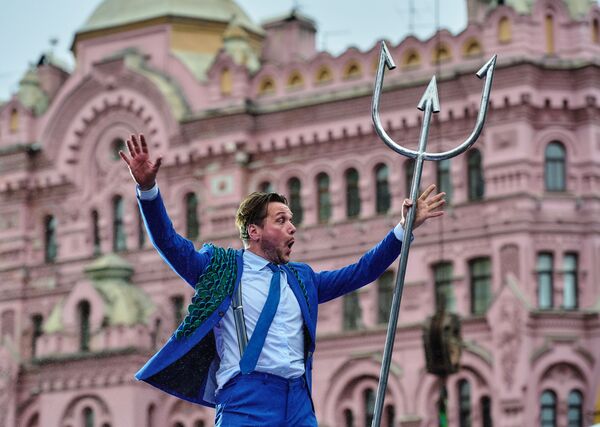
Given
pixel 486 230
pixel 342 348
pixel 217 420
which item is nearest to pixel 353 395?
pixel 342 348

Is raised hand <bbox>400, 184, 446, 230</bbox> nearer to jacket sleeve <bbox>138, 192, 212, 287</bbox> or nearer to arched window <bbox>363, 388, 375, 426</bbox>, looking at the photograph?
jacket sleeve <bbox>138, 192, 212, 287</bbox>

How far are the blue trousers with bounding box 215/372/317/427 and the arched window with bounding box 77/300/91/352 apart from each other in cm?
3421

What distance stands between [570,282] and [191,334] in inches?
1188

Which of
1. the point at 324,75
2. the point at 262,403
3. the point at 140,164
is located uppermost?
the point at 324,75

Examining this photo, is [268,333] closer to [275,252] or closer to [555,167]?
[275,252]

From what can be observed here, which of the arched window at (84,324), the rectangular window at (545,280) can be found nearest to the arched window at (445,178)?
the rectangular window at (545,280)

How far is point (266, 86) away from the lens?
142 feet

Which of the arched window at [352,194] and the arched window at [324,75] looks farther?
the arched window at [324,75]

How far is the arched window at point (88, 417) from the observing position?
139 ft

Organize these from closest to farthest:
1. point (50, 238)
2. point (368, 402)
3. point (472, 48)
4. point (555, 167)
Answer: point (555, 167), point (368, 402), point (472, 48), point (50, 238)

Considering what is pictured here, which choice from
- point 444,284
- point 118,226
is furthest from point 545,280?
point 118,226

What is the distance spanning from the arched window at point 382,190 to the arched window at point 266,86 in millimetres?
3833

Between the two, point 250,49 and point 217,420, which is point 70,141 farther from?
point 217,420

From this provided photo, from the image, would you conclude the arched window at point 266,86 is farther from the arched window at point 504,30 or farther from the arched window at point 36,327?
the arched window at point 36,327
